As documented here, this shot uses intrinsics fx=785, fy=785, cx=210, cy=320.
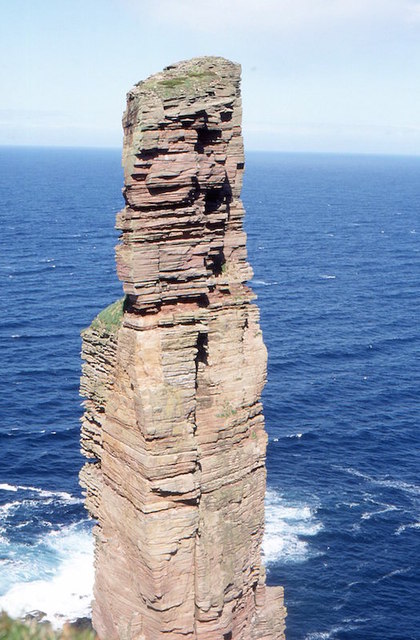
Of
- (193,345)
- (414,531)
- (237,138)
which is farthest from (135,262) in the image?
(414,531)

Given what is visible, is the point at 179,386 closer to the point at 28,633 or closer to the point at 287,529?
the point at 28,633

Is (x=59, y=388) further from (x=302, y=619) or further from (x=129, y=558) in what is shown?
(x=129, y=558)

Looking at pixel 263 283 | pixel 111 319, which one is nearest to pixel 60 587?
pixel 111 319

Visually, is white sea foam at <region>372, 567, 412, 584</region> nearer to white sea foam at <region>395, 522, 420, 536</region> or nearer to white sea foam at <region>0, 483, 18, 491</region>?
white sea foam at <region>395, 522, 420, 536</region>

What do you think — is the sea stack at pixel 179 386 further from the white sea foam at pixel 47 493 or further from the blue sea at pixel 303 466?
the white sea foam at pixel 47 493

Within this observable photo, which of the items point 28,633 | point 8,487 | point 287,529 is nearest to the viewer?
point 28,633

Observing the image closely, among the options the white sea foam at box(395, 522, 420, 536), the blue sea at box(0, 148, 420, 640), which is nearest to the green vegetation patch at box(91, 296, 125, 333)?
the blue sea at box(0, 148, 420, 640)
